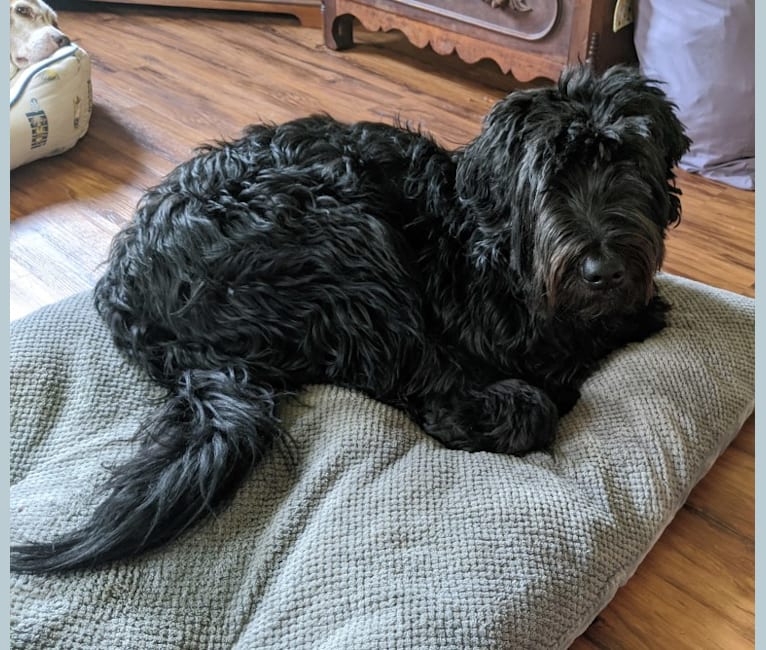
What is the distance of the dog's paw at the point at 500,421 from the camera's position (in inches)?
70.1

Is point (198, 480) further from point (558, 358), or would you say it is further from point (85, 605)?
point (558, 358)

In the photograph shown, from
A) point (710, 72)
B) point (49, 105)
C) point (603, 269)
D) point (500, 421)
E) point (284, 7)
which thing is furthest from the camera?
point (284, 7)

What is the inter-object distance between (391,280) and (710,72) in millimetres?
1663

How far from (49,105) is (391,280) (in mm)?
1773

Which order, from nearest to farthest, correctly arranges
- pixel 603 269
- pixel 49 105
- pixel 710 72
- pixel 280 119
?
pixel 603 269 → pixel 710 72 → pixel 49 105 → pixel 280 119

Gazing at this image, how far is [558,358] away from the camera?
193 centimetres

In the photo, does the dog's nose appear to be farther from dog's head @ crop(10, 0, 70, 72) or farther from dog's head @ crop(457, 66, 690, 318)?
dog's head @ crop(10, 0, 70, 72)

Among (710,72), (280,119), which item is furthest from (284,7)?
(710,72)

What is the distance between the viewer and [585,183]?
162 cm

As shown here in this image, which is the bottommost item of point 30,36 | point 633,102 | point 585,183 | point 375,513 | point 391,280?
point 375,513

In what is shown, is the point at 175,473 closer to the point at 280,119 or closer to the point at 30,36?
the point at 280,119

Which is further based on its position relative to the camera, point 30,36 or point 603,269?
point 30,36

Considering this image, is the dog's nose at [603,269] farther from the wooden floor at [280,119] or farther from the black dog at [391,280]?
the wooden floor at [280,119]

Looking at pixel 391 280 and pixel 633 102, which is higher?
pixel 633 102
